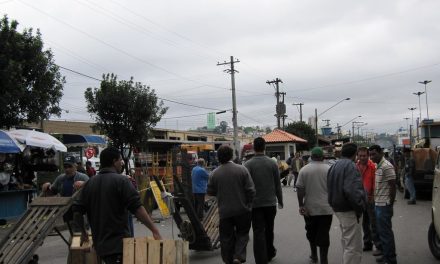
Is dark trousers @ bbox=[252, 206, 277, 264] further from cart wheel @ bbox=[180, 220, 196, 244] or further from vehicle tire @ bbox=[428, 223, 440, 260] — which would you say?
vehicle tire @ bbox=[428, 223, 440, 260]

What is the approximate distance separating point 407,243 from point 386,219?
8.43 ft

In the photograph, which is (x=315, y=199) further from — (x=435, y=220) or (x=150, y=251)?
(x=150, y=251)

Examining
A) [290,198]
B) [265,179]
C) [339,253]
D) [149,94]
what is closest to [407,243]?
[339,253]

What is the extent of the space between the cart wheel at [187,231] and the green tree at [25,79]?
8507 millimetres

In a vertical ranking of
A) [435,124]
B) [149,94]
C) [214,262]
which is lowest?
[214,262]

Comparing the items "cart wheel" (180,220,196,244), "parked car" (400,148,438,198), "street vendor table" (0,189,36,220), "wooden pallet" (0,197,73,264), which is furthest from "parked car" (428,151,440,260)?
"street vendor table" (0,189,36,220)

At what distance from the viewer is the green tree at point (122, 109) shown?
27469 millimetres

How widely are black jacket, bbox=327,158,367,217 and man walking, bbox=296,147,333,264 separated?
24.9 inches

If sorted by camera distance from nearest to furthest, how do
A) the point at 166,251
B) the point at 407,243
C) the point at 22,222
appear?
the point at 166,251 → the point at 22,222 → the point at 407,243

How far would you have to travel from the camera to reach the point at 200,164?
13.7 meters

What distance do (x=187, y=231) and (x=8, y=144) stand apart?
7.43 meters

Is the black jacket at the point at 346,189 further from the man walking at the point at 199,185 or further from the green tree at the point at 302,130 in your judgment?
the green tree at the point at 302,130

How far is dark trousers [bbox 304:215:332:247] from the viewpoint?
23.7 feet

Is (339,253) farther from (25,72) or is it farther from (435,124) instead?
(435,124)
